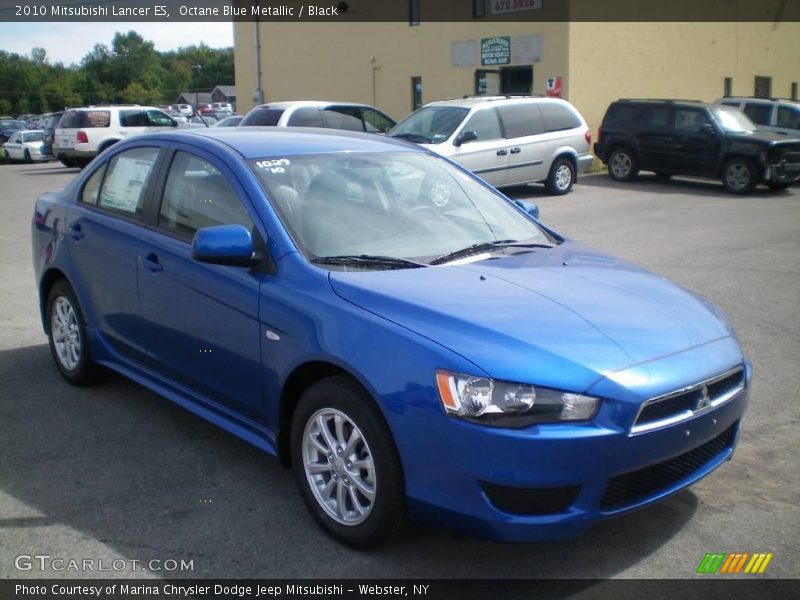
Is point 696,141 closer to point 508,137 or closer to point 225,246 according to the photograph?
point 508,137

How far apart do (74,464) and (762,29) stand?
31.1m

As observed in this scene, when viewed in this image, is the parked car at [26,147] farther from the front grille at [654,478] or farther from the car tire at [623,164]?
the front grille at [654,478]

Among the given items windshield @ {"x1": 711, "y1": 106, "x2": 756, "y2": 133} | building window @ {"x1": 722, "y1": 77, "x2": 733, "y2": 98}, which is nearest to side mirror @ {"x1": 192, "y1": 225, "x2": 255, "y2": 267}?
windshield @ {"x1": 711, "y1": 106, "x2": 756, "y2": 133}

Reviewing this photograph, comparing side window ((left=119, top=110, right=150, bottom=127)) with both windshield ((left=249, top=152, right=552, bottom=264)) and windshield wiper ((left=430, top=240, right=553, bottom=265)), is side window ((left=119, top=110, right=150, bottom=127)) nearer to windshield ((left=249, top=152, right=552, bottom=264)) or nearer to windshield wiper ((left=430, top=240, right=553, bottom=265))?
windshield ((left=249, top=152, right=552, bottom=264))

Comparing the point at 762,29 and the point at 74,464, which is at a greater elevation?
the point at 762,29

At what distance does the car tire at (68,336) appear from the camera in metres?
5.47

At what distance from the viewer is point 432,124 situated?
15734 mm

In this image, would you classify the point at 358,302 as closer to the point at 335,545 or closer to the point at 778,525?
the point at 335,545

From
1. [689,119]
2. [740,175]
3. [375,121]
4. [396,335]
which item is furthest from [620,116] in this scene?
[396,335]

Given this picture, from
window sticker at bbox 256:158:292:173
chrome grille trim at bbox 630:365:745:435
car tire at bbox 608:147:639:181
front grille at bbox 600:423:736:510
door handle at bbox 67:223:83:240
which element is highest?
window sticker at bbox 256:158:292:173

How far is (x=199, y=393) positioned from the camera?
4.46 metres

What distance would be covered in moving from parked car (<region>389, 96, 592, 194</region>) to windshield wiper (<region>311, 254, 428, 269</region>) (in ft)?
36.2

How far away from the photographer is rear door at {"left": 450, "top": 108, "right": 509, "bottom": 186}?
1523 cm

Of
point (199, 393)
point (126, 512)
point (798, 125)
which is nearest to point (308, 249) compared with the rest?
point (199, 393)
